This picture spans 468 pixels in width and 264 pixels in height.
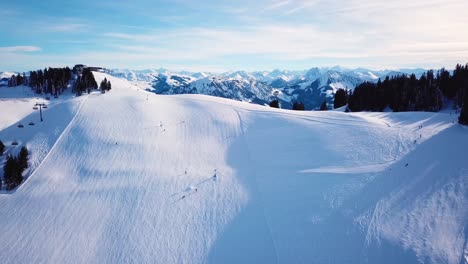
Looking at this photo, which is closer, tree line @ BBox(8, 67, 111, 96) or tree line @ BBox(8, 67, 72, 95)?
tree line @ BBox(8, 67, 111, 96)

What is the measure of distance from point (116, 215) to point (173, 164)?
10684 millimetres

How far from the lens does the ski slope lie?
76.1 feet

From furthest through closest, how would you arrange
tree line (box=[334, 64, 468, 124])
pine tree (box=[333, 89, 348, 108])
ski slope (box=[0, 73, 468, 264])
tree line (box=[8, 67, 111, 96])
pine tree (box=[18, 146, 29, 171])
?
1. pine tree (box=[333, 89, 348, 108])
2. tree line (box=[8, 67, 111, 96])
3. tree line (box=[334, 64, 468, 124])
4. pine tree (box=[18, 146, 29, 171])
5. ski slope (box=[0, 73, 468, 264])

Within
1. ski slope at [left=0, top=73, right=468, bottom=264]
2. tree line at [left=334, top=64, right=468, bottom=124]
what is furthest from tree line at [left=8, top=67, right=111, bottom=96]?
tree line at [left=334, top=64, right=468, bottom=124]

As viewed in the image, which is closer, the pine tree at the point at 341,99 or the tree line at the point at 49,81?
the tree line at the point at 49,81

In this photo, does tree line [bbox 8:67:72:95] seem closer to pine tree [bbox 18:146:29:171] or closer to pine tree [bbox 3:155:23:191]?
pine tree [bbox 18:146:29:171]

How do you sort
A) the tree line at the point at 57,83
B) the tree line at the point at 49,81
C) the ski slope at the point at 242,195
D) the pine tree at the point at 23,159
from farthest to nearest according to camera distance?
1. the tree line at the point at 49,81
2. the tree line at the point at 57,83
3. the pine tree at the point at 23,159
4. the ski slope at the point at 242,195

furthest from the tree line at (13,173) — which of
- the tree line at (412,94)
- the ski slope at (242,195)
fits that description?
the tree line at (412,94)

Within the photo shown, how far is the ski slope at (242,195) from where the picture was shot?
23.2 meters

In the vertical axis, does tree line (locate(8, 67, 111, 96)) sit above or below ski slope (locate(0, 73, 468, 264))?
above

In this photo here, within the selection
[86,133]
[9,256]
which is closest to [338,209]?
[9,256]

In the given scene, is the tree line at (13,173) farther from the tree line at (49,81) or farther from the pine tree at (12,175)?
the tree line at (49,81)

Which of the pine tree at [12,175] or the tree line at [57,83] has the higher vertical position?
the tree line at [57,83]

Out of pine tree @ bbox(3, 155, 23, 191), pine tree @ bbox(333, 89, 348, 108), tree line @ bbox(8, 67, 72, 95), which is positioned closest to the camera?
pine tree @ bbox(3, 155, 23, 191)
